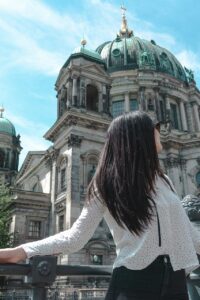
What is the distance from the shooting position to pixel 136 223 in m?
2.14

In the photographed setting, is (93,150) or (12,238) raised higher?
(93,150)

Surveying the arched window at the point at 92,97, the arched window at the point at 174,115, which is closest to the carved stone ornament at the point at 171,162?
the arched window at the point at 92,97

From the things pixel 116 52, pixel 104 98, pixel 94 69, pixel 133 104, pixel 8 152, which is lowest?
pixel 104 98

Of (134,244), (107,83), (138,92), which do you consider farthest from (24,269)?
(138,92)

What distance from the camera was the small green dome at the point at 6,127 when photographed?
4984 cm

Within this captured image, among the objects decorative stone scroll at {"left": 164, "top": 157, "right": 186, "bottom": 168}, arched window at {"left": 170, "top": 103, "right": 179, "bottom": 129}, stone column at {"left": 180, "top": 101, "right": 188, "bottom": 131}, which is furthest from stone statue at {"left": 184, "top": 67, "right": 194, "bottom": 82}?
decorative stone scroll at {"left": 164, "top": 157, "right": 186, "bottom": 168}

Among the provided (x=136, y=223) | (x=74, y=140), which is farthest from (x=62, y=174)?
(x=136, y=223)

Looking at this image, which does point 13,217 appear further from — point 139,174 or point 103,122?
point 139,174

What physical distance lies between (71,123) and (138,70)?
18.3m

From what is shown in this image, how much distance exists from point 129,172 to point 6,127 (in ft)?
165

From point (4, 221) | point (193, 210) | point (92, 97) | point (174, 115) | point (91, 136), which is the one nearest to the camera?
point (193, 210)

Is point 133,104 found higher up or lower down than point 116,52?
lower down

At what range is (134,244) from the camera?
2135mm

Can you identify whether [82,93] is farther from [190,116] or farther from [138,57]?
[190,116]
